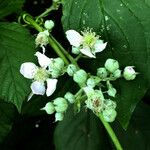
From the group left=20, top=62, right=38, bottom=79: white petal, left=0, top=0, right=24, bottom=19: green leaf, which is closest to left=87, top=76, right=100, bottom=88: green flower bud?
left=20, top=62, right=38, bottom=79: white petal

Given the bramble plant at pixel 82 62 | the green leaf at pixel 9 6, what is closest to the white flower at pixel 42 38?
the bramble plant at pixel 82 62

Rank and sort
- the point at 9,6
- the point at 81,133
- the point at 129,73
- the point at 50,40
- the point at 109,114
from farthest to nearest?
the point at 81,133 → the point at 9,6 → the point at 50,40 → the point at 129,73 → the point at 109,114

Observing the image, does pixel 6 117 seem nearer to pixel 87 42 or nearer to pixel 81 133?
pixel 81 133

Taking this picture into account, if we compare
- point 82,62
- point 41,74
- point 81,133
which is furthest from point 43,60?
point 81,133

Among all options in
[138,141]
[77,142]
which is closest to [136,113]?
[138,141]

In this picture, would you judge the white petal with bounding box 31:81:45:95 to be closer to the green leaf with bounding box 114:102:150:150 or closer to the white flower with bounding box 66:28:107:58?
the white flower with bounding box 66:28:107:58

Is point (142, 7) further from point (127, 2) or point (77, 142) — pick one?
point (77, 142)

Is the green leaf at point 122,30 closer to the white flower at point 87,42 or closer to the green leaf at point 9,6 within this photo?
the white flower at point 87,42
